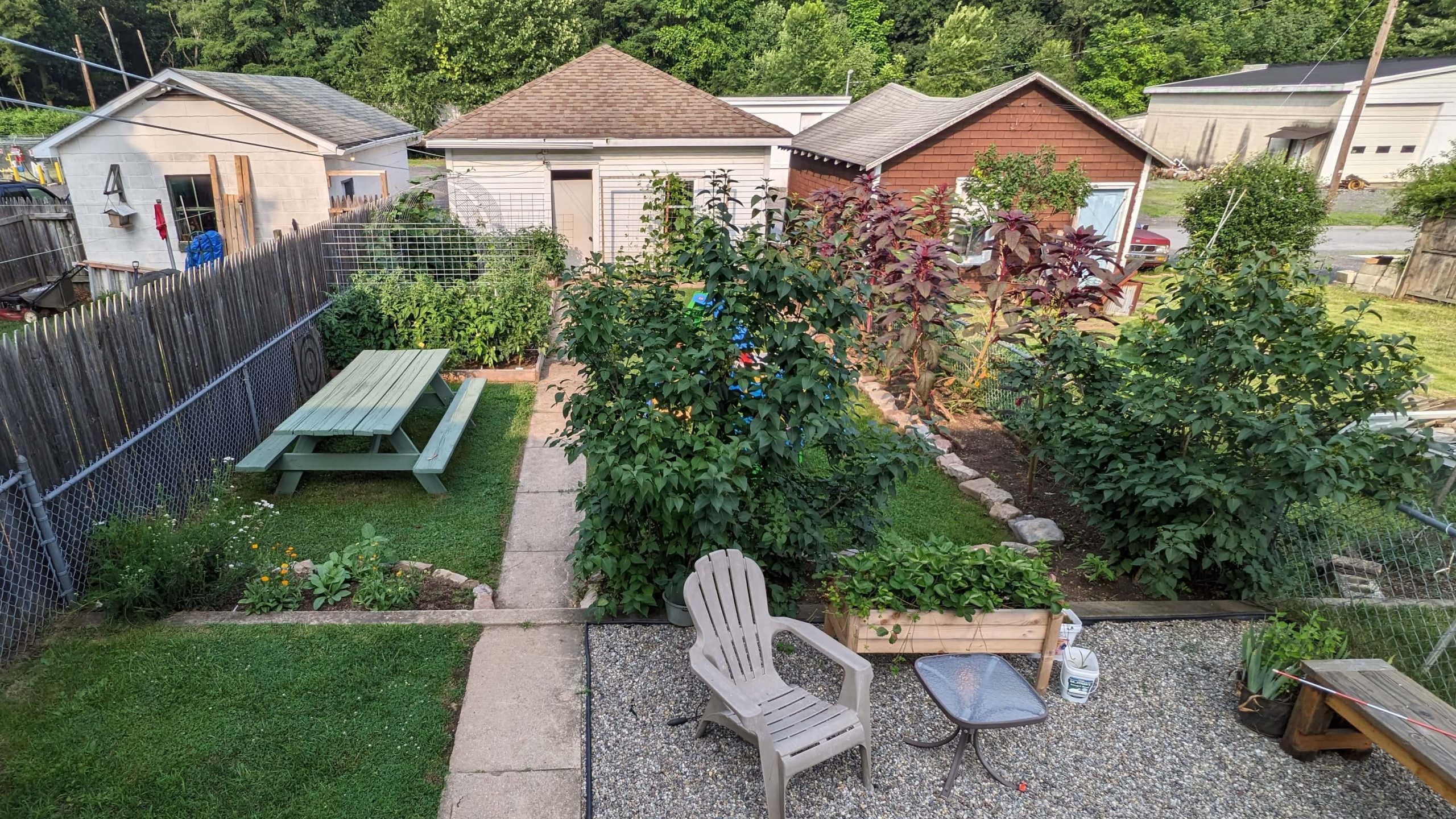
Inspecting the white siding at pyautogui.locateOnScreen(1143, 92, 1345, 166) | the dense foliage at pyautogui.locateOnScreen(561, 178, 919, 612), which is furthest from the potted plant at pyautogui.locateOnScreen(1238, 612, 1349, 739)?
the white siding at pyautogui.locateOnScreen(1143, 92, 1345, 166)

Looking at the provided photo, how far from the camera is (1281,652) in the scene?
3600 mm

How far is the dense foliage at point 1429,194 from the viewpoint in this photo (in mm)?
13797

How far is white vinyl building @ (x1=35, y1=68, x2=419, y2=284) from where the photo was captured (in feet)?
39.1

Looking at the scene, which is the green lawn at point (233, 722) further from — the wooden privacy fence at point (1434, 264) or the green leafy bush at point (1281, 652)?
the wooden privacy fence at point (1434, 264)

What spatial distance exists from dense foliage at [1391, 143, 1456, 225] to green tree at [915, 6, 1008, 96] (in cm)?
1864

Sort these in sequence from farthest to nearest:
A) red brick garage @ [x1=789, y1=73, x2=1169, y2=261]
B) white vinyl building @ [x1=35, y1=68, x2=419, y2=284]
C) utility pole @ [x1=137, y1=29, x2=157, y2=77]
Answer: utility pole @ [x1=137, y1=29, x2=157, y2=77] → red brick garage @ [x1=789, y1=73, x2=1169, y2=261] → white vinyl building @ [x1=35, y1=68, x2=419, y2=284]

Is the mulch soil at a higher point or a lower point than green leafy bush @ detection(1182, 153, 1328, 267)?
lower

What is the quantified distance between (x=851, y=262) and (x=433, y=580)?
481cm

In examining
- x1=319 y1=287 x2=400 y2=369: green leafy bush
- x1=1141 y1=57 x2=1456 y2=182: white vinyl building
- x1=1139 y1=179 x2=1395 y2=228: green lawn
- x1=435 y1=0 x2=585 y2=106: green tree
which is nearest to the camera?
x1=319 y1=287 x2=400 y2=369: green leafy bush

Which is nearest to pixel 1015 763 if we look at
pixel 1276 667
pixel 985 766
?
pixel 985 766

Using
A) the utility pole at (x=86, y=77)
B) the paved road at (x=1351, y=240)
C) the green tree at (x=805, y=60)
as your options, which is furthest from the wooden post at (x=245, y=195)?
the green tree at (x=805, y=60)

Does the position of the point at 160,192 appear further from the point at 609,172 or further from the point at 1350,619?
the point at 1350,619

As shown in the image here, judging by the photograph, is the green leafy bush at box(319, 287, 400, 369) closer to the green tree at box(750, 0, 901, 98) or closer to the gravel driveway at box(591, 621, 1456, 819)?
the gravel driveway at box(591, 621, 1456, 819)

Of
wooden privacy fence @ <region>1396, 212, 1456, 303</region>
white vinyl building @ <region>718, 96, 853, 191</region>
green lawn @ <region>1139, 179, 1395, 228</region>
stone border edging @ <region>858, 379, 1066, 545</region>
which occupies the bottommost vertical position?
stone border edging @ <region>858, 379, 1066, 545</region>
